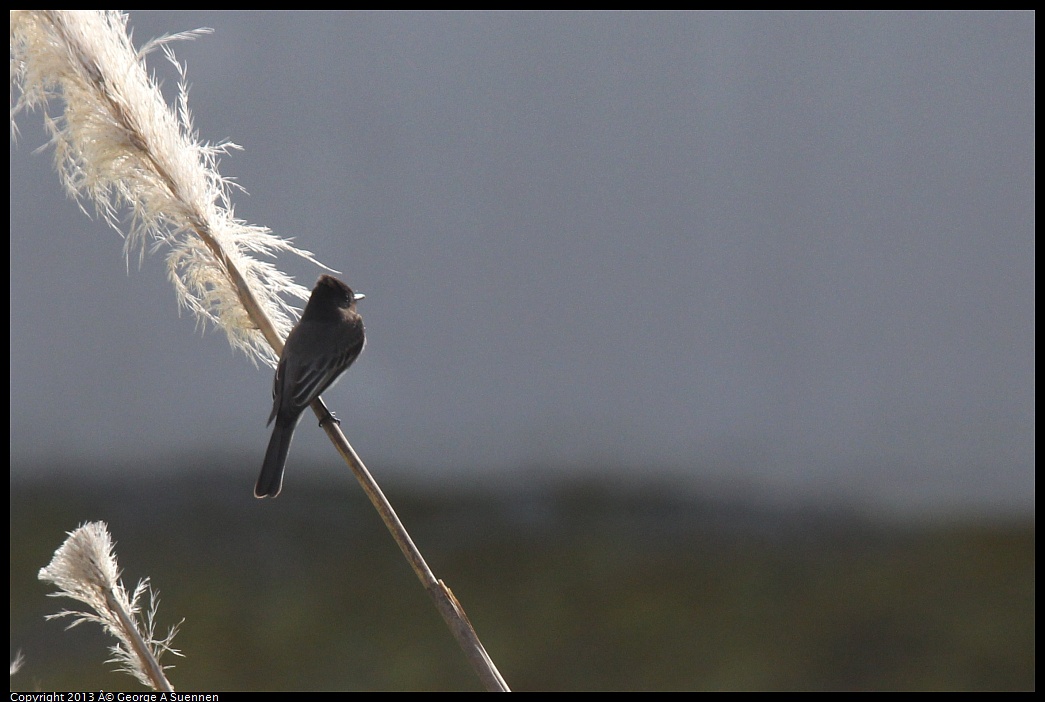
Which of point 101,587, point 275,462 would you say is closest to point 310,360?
point 275,462

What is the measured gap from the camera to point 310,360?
1.58 m

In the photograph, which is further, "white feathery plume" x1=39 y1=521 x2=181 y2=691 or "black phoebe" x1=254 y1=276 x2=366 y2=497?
"black phoebe" x1=254 y1=276 x2=366 y2=497

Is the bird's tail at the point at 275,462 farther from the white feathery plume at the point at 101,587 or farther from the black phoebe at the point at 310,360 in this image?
the white feathery plume at the point at 101,587

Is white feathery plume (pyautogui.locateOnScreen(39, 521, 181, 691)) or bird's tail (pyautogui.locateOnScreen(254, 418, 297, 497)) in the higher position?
white feathery plume (pyautogui.locateOnScreen(39, 521, 181, 691))

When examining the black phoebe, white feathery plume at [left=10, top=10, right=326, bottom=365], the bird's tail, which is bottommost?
the bird's tail

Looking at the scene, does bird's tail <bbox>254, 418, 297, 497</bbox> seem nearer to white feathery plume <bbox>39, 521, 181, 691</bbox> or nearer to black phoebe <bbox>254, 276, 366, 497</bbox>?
black phoebe <bbox>254, 276, 366, 497</bbox>

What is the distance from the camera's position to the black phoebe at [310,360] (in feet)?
4.58

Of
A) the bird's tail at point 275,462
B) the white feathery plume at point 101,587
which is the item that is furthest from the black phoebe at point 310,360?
the white feathery plume at point 101,587

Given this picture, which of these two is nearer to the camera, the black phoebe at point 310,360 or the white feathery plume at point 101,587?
the white feathery plume at point 101,587

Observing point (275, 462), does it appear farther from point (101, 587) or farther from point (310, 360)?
point (101, 587)

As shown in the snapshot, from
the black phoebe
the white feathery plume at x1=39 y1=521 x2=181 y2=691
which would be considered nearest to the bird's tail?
the black phoebe

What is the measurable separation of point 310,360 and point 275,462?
26 cm

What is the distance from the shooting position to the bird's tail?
1.33 meters

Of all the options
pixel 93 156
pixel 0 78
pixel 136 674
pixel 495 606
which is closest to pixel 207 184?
pixel 93 156
